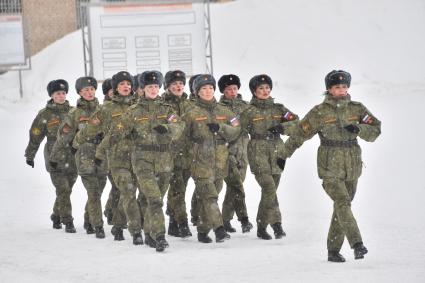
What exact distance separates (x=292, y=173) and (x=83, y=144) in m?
6.71

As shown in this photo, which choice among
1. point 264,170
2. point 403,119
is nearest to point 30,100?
point 403,119

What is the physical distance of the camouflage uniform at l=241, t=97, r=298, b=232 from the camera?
10664 millimetres

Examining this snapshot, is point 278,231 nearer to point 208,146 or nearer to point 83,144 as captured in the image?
point 208,146

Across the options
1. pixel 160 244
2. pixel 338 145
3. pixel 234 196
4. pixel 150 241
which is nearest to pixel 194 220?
pixel 234 196

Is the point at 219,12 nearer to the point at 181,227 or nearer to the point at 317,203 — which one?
the point at 317,203

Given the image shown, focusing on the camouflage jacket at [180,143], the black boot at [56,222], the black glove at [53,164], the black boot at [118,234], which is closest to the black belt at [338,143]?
the camouflage jacket at [180,143]

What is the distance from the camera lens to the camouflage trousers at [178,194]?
11164mm

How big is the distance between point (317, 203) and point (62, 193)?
12.6 ft

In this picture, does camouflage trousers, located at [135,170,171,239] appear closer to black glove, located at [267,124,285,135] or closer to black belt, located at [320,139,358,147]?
black glove, located at [267,124,285,135]

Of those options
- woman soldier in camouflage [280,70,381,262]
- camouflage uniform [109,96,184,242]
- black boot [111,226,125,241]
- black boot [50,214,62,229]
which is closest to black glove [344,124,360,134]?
woman soldier in camouflage [280,70,381,262]

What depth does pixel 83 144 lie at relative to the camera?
37.3ft

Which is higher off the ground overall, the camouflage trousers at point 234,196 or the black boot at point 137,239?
the camouflage trousers at point 234,196

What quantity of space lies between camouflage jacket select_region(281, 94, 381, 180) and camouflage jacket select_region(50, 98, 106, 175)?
3.26 metres

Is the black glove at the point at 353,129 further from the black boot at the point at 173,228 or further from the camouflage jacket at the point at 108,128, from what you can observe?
the black boot at the point at 173,228
